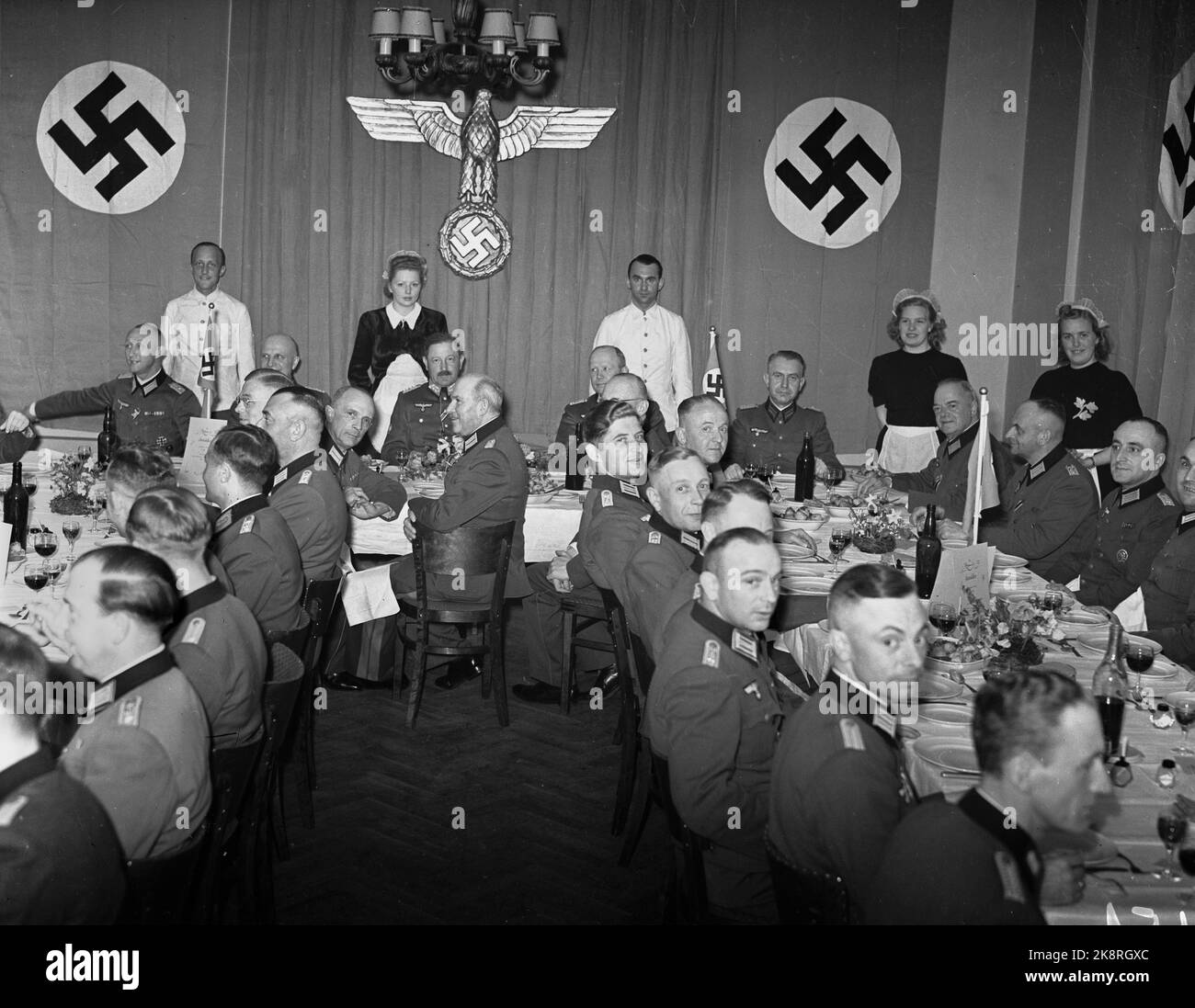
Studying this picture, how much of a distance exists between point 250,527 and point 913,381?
4.93 meters

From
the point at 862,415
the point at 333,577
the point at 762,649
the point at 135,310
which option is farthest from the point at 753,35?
the point at 762,649

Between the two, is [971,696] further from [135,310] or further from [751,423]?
[135,310]

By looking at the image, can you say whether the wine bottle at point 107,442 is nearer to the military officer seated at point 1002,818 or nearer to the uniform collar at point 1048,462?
the uniform collar at point 1048,462

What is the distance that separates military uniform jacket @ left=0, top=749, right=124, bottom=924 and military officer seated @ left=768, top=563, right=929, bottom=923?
1216 millimetres

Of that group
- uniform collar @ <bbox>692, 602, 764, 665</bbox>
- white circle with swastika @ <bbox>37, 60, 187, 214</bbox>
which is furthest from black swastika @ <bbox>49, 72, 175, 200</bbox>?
uniform collar @ <bbox>692, 602, 764, 665</bbox>

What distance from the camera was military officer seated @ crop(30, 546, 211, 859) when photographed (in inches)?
96.2

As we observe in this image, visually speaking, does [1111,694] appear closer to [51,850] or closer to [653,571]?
[653,571]

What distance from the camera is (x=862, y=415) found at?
9320 millimetres

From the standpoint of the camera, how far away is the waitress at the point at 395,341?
8125 mm

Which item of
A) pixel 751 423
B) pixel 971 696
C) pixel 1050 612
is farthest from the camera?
pixel 751 423

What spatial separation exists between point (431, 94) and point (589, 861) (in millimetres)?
6493

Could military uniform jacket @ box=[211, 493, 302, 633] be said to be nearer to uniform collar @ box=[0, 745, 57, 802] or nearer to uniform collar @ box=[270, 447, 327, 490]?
uniform collar @ box=[270, 447, 327, 490]

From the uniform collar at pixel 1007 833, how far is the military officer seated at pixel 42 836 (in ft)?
4.72

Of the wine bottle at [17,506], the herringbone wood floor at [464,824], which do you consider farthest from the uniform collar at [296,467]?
the herringbone wood floor at [464,824]
